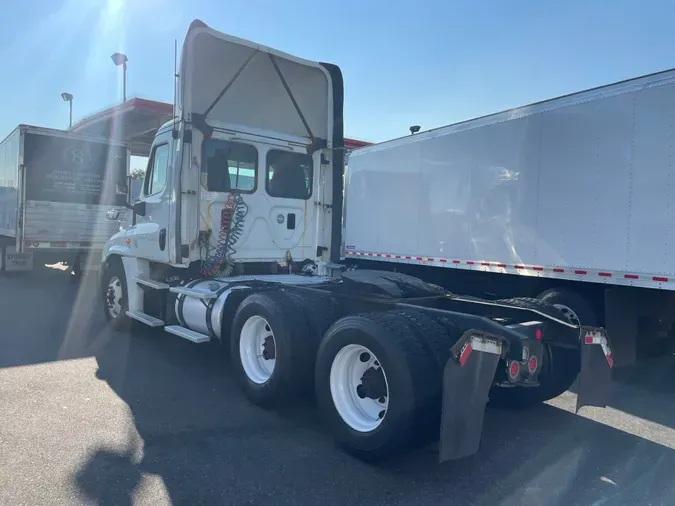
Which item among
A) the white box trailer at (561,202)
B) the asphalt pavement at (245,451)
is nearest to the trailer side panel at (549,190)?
the white box trailer at (561,202)

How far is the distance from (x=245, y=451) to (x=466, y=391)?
1.77 metres

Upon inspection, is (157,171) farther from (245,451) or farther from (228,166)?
(245,451)

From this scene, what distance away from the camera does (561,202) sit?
7188 mm

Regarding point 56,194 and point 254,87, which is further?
point 56,194

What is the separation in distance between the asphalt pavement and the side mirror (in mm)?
2071

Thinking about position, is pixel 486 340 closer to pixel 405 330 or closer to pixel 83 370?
pixel 405 330

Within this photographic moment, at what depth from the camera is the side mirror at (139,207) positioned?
7211 mm

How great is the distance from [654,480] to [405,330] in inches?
81.6

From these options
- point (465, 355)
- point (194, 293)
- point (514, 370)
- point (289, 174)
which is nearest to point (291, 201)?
point (289, 174)

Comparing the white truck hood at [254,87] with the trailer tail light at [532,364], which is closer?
the trailer tail light at [532,364]

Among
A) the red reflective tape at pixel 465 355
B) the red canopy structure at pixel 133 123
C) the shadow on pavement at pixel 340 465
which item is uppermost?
the red canopy structure at pixel 133 123

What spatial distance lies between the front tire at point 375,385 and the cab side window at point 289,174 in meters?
3.40

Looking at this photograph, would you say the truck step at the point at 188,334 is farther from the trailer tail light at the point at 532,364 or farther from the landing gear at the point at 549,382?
the trailer tail light at the point at 532,364

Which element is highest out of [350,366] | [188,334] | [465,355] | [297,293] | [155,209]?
[155,209]
